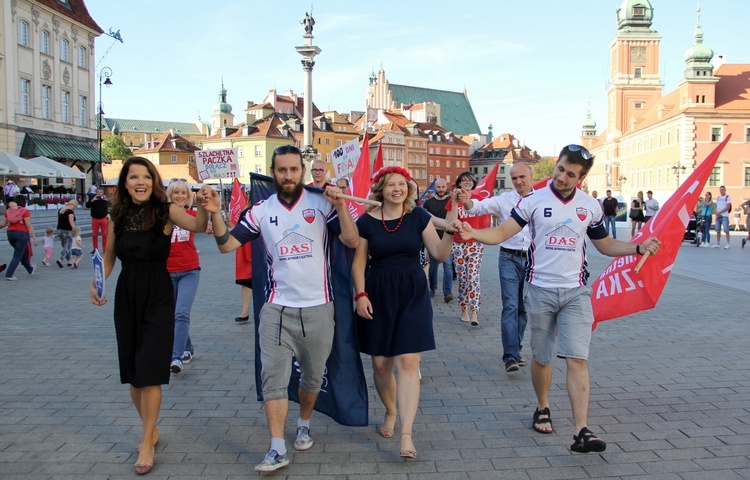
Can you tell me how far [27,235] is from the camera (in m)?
13.9

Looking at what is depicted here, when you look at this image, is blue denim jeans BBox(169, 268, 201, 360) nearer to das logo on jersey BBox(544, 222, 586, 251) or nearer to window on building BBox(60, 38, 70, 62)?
das logo on jersey BBox(544, 222, 586, 251)

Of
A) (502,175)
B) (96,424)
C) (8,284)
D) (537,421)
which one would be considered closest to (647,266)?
(537,421)

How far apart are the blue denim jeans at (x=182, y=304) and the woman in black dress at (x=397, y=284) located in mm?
2441

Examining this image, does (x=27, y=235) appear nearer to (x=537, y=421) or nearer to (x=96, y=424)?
(x=96, y=424)

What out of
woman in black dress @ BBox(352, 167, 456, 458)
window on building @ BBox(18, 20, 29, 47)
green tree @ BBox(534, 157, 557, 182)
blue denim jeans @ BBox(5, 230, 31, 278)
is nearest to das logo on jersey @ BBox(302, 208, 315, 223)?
woman in black dress @ BBox(352, 167, 456, 458)

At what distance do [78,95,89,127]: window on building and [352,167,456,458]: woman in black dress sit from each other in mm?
48350

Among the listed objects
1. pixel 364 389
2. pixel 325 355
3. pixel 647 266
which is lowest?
pixel 364 389

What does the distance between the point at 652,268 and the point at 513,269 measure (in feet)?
5.25

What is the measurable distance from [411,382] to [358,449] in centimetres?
61

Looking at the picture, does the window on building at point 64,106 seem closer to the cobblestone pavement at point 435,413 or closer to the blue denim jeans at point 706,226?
the blue denim jeans at point 706,226

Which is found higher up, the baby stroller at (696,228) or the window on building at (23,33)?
the window on building at (23,33)

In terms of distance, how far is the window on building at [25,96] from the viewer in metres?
40.1

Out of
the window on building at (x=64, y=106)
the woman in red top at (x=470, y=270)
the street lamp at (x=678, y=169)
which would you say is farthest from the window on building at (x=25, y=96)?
the street lamp at (x=678, y=169)

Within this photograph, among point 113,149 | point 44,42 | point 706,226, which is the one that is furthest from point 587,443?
point 113,149
